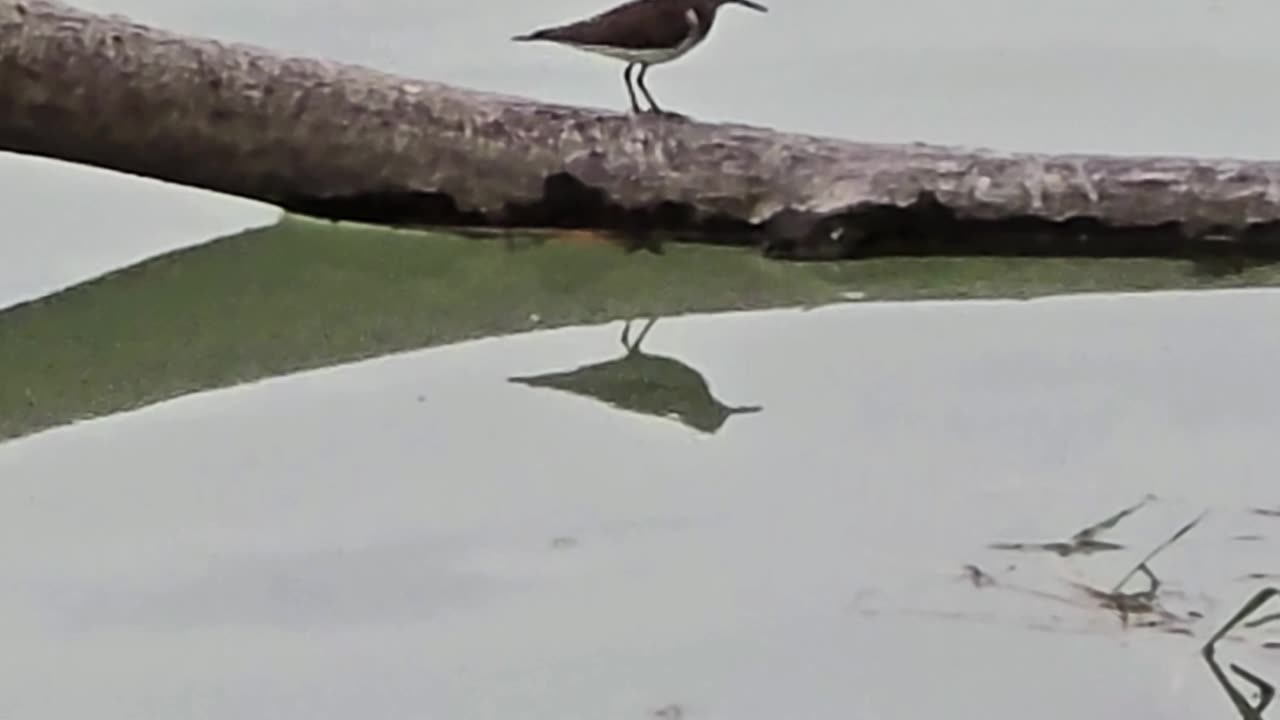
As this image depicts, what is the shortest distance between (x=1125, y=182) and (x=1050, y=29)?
1.50 meters

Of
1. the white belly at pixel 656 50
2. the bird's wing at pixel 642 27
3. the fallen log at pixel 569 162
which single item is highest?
the bird's wing at pixel 642 27

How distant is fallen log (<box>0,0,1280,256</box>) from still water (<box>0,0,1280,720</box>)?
16 cm

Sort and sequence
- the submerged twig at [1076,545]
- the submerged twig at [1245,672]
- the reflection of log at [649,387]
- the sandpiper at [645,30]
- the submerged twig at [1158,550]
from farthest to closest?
the sandpiper at [645,30] < the reflection of log at [649,387] < the submerged twig at [1076,545] < the submerged twig at [1158,550] < the submerged twig at [1245,672]

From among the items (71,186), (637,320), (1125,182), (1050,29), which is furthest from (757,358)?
(1050,29)

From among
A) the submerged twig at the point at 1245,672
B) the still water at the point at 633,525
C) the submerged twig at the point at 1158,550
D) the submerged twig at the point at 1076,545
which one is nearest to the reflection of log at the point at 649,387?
the still water at the point at 633,525

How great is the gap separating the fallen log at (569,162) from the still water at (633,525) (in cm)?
16

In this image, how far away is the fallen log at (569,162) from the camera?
415cm

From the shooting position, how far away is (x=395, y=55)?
545cm

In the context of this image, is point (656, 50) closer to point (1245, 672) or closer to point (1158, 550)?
point (1158, 550)

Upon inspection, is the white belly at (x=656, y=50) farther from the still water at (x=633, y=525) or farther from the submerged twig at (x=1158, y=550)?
the submerged twig at (x=1158, y=550)

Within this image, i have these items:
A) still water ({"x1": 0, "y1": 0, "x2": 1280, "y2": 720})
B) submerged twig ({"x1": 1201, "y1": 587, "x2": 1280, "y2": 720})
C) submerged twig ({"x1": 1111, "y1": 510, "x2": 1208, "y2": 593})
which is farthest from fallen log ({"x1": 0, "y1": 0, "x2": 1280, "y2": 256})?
submerged twig ({"x1": 1201, "y1": 587, "x2": 1280, "y2": 720})

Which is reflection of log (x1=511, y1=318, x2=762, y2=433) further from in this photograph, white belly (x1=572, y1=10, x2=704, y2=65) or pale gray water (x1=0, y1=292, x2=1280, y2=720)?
white belly (x1=572, y1=10, x2=704, y2=65)

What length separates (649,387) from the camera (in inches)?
152

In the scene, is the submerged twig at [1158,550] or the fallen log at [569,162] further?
the fallen log at [569,162]
